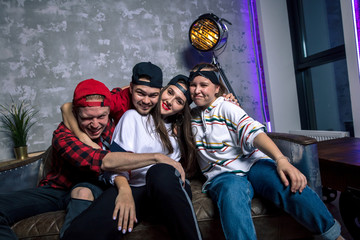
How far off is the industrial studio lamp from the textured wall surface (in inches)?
15.6

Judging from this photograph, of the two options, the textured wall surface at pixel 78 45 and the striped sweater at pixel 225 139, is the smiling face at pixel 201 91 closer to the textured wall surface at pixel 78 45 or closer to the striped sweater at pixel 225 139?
the striped sweater at pixel 225 139

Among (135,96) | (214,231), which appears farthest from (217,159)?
(135,96)

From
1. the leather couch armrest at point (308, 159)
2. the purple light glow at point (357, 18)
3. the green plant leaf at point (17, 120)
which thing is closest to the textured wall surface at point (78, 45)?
the green plant leaf at point (17, 120)

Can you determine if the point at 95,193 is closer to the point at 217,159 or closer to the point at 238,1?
the point at 217,159

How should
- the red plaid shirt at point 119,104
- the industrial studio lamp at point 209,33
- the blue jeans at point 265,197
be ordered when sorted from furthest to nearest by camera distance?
the industrial studio lamp at point 209,33 → the red plaid shirt at point 119,104 → the blue jeans at point 265,197

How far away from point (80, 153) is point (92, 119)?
0.20 meters

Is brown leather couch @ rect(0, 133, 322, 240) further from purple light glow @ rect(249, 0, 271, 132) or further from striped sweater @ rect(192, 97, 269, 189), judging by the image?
purple light glow @ rect(249, 0, 271, 132)

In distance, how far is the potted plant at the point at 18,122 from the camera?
242cm

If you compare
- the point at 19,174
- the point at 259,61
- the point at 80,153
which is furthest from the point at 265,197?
the point at 259,61

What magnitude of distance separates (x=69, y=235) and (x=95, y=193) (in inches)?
13.0

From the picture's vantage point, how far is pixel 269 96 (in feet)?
9.71

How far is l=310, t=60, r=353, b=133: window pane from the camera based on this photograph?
272 cm

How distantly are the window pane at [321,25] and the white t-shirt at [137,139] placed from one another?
89.9 inches

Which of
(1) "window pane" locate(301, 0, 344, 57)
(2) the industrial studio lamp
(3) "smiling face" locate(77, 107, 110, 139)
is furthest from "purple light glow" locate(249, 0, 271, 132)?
(3) "smiling face" locate(77, 107, 110, 139)
